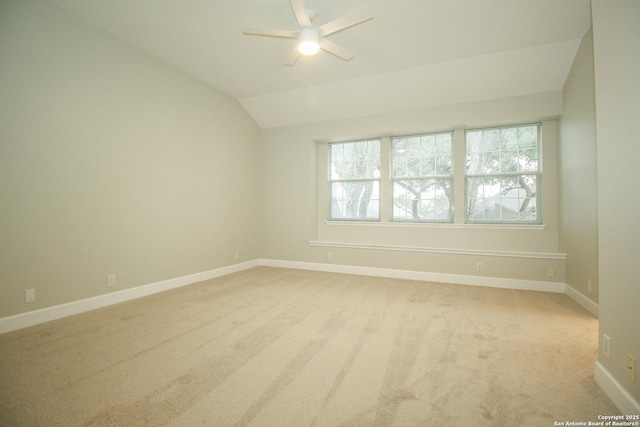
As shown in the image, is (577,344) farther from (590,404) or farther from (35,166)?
(35,166)

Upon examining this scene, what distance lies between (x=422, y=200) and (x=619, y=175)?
10.1 feet

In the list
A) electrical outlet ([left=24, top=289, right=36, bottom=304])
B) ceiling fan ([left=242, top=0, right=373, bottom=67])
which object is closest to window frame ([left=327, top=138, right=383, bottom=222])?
ceiling fan ([left=242, top=0, right=373, bottom=67])

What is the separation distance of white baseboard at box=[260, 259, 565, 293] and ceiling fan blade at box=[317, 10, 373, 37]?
136 inches

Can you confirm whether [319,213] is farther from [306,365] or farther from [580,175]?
[580,175]

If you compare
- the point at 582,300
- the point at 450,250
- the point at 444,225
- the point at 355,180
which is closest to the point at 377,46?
the point at 355,180

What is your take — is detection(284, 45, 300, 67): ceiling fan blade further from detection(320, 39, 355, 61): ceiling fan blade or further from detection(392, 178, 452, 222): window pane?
detection(392, 178, 452, 222): window pane

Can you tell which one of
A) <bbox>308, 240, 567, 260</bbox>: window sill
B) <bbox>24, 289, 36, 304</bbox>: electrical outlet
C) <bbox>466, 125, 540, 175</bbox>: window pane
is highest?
<bbox>466, 125, 540, 175</bbox>: window pane

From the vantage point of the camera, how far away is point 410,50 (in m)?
3.26

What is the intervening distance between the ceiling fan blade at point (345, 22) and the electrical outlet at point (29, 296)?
3.58 meters

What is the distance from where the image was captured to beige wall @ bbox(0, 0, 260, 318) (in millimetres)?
2346

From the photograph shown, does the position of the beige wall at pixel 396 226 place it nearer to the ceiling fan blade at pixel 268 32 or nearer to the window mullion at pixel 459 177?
the window mullion at pixel 459 177

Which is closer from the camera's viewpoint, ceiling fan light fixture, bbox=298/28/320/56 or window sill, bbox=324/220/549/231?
ceiling fan light fixture, bbox=298/28/320/56

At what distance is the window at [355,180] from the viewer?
4.81m

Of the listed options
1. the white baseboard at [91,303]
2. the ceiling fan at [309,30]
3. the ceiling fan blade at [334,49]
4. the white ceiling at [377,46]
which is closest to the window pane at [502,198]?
the white ceiling at [377,46]
